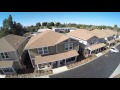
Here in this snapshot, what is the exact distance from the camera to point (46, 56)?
17109 millimetres

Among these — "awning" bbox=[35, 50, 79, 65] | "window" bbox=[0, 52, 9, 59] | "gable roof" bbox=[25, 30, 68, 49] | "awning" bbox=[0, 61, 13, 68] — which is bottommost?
"awning" bbox=[0, 61, 13, 68]

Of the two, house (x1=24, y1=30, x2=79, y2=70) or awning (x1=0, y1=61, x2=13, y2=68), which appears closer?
awning (x1=0, y1=61, x2=13, y2=68)

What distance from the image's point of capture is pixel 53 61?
16391 millimetres

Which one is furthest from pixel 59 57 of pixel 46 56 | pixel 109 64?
pixel 109 64

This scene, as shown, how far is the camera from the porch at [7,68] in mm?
15599

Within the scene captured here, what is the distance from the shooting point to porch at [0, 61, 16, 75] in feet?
51.2

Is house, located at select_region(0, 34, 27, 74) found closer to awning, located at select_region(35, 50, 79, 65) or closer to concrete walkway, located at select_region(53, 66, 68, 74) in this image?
awning, located at select_region(35, 50, 79, 65)

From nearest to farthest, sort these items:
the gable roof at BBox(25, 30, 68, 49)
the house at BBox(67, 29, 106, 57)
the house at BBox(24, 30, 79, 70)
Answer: the house at BBox(24, 30, 79, 70) < the gable roof at BBox(25, 30, 68, 49) < the house at BBox(67, 29, 106, 57)

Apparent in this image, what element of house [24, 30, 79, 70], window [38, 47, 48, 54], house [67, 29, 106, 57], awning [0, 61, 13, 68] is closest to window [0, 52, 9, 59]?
awning [0, 61, 13, 68]

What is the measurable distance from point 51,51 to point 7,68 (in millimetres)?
6803

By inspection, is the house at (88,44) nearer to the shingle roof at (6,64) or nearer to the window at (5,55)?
the shingle roof at (6,64)

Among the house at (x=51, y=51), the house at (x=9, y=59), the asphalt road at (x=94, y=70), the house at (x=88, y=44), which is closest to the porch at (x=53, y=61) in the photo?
the house at (x=51, y=51)

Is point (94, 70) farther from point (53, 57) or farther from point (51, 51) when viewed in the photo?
point (51, 51)
